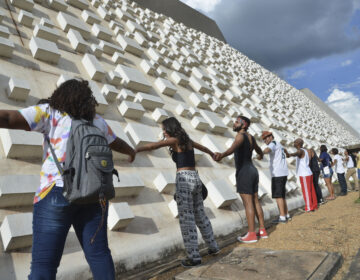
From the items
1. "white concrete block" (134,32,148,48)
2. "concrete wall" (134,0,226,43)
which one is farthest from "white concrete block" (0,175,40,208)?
"concrete wall" (134,0,226,43)

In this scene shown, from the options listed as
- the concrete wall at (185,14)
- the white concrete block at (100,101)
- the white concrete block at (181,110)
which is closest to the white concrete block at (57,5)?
the white concrete block at (100,101)

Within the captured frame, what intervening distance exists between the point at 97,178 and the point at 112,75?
3231mm

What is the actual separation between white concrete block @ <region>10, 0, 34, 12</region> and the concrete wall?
647 cm

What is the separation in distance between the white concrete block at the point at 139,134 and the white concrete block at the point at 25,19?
2.10 m

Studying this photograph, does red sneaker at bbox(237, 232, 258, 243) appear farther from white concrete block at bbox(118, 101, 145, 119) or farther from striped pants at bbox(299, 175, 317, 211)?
striped pants at bbox(299, 175, 317, 211)

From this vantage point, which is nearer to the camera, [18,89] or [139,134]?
[18,89]

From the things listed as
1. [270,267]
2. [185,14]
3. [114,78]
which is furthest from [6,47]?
[185,14]

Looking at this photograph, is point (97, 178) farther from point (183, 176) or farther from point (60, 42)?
point (60, 42)

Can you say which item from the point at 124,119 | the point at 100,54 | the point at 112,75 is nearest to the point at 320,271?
the point at 124,119

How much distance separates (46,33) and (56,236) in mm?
3563

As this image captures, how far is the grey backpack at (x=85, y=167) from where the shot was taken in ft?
5.41

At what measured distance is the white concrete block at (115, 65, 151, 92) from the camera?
496 cm

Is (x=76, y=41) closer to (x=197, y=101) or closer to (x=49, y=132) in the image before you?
(x=197, y=101)

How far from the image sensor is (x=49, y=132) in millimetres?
1816
